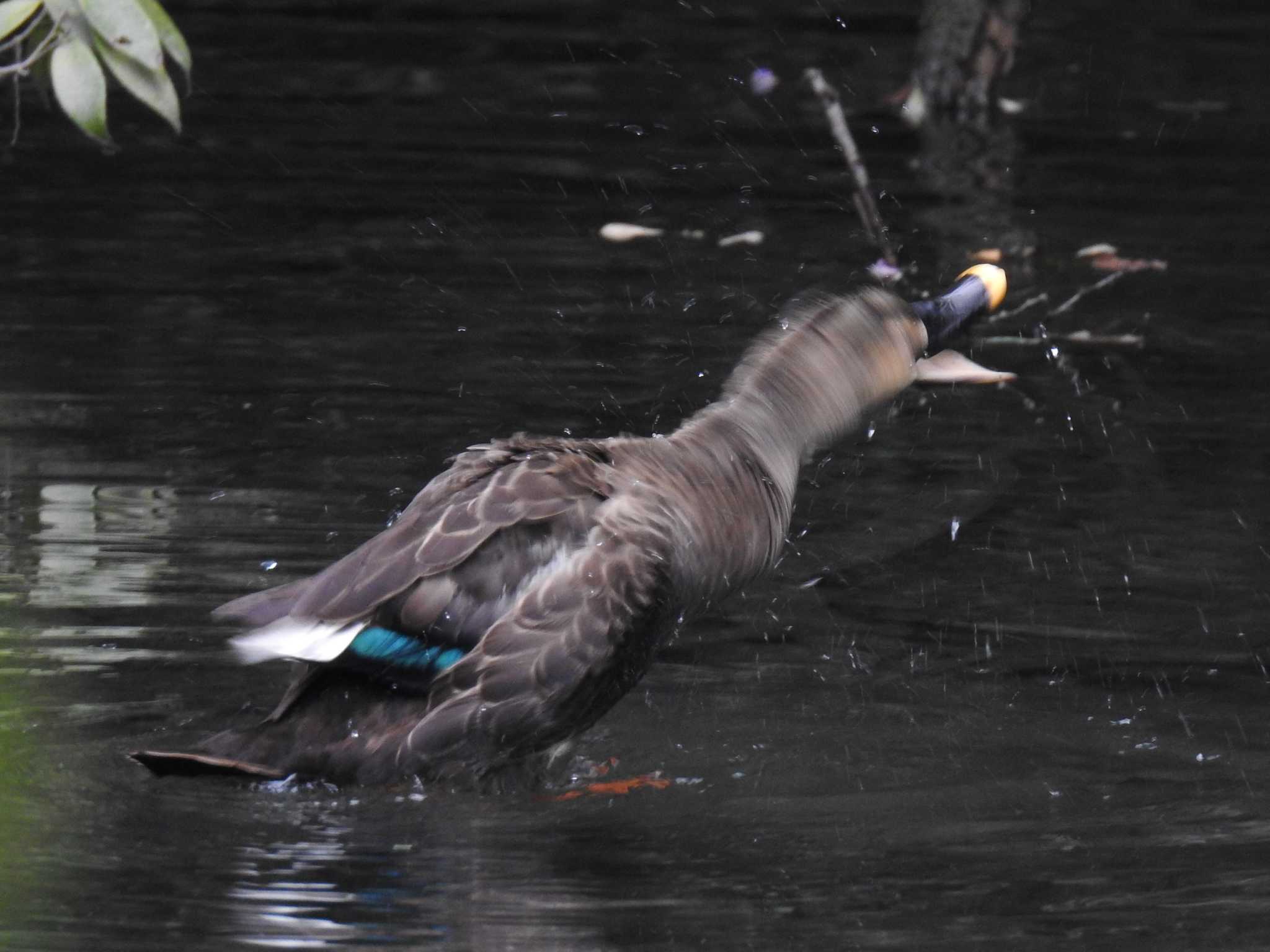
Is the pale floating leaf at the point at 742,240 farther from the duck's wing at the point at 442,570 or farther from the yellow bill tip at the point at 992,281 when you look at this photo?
the duck's wing at the point at 442,570

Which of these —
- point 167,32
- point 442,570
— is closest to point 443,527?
point 442,570

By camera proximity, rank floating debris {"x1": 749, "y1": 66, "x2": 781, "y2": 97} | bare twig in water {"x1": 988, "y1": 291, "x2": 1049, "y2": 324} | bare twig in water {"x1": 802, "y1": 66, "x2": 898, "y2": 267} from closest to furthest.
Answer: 1. bare twig in water {"x1": 988, "y1": 291, "x2": 1049, "y2": 324}
2. bare twig in water {"x1": 802, "y1": 66, "x2": 898, "y2": 267}
3. floating debris {"x1": 749, "y1": 66, "x2": 781, "y2": 97}

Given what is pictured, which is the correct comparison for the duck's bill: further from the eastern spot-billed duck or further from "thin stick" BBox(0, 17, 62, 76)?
"thin stick" BBox(0, 17, 62, 76)

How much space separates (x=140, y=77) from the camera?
192 inches

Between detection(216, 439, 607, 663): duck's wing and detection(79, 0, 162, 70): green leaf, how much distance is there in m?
→ 1.08

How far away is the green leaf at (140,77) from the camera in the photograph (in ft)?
15.5

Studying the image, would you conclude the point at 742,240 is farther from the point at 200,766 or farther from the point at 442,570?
the point at 200,766

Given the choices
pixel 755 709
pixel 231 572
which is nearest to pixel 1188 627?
pixel 755 709

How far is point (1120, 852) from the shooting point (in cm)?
473

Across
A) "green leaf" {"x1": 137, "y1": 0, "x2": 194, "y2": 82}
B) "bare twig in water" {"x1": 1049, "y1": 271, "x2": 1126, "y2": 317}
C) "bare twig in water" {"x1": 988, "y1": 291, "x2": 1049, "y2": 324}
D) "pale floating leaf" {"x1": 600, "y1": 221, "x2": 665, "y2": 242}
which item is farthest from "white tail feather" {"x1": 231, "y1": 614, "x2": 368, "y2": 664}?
"pale floating leaf" {"x1": 600, "y1": 221, "x2": 665, "y2": 242}

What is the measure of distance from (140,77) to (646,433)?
3265 mm

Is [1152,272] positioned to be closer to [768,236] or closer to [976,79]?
[768,236]

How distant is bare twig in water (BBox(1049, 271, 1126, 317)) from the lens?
30.6ft

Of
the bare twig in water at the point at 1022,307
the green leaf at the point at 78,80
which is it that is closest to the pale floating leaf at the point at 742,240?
the bare twig in water at the point at 1022,307
